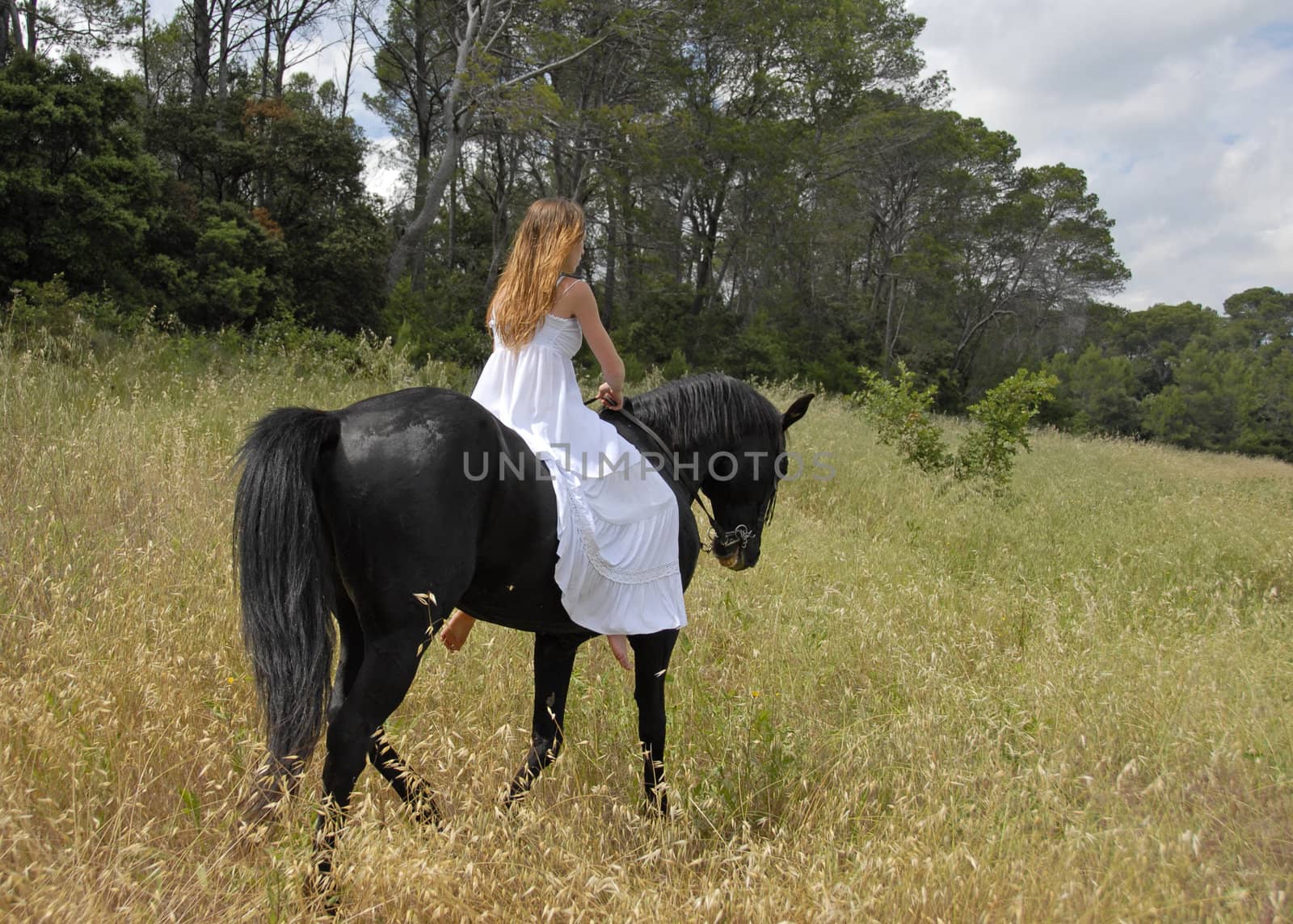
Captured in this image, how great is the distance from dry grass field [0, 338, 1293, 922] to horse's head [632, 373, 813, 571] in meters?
0.71

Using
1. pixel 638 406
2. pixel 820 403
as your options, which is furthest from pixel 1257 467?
pixel 638 406

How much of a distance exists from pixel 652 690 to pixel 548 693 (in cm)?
41

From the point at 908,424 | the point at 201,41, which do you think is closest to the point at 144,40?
the point at 201,41

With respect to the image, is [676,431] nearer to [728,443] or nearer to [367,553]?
[728,443]

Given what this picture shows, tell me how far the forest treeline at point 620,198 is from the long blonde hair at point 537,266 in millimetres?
7202

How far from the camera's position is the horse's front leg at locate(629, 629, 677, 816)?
249 centimetres

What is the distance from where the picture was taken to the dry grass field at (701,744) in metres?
1.88

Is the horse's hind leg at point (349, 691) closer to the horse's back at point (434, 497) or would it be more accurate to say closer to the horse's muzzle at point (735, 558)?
the horse's back at point (434, 497)

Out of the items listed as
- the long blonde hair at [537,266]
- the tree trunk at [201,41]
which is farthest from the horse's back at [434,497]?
the tree trunk at [201,41]

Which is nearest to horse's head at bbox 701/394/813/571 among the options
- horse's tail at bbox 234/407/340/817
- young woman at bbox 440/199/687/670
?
young woman at bbox 440/199/687/670

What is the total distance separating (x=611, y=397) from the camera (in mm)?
2736

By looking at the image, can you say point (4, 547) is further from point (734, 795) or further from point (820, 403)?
point (820, 403)

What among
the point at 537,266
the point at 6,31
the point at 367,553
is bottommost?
the point at 367,553

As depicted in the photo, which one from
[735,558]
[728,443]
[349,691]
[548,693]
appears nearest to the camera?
[349,691]
